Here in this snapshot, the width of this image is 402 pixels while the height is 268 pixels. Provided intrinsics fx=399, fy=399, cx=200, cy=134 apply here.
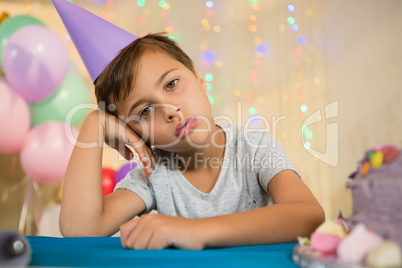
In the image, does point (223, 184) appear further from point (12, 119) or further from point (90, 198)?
point (12, 119)

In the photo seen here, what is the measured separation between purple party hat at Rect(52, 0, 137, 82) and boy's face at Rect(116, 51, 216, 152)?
0.45 ft

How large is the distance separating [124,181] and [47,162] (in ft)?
3.16

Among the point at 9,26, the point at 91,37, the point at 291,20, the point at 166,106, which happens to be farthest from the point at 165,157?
the point at 291,20

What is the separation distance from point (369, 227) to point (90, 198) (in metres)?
0.65

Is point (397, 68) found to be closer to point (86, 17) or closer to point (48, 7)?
point (86, 17)

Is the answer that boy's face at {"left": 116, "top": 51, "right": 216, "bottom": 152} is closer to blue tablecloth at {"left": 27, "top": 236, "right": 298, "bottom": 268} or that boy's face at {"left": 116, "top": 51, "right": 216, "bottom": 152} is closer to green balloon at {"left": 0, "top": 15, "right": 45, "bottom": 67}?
blue tablecloth at {"left": 27, "top": 236, "right": 298, "bottom": 268}

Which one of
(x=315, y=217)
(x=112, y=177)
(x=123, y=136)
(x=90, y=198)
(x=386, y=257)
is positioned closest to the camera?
(x=386, y=257)

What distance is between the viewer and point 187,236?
599 millimetres

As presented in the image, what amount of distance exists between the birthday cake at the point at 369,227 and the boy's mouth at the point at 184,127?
1.62 feet

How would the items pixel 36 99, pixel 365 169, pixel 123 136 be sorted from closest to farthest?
1. pixel 365 169
2. pixel 123 136
3. pixel 36 99

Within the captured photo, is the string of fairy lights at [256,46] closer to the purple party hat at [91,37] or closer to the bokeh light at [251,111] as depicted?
the bokeh light at [251,111]

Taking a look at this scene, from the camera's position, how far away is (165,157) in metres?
1.13

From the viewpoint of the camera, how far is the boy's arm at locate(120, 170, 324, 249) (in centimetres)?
60

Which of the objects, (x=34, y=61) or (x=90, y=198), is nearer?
(x=90, y=198)
